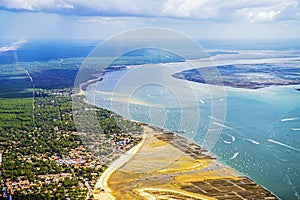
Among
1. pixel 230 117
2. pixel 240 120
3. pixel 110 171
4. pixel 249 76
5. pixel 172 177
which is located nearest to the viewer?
pixel 172 177

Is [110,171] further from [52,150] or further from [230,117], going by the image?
[230,117]

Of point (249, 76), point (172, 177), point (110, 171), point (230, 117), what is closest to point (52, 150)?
point (110, 171)

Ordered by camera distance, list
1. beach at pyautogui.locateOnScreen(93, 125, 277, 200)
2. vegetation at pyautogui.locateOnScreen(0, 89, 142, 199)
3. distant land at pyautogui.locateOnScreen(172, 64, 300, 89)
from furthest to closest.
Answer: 1. distant land at pyautogui.locateOnScreen(172, 64, 300, 89)
2. vegetation at pyautogui.locateOnScreen(0, 89, 142, 199)
3. beach at pyautogui.locateOnScreen(93, 125, 277, 200)

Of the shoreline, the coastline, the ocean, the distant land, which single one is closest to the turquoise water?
the ocean

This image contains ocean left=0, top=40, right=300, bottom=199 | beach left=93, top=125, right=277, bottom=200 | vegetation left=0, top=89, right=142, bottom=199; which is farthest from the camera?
ocean left=0, top=40, right=300, bottom=199

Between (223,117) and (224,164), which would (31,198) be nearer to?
(224,164)

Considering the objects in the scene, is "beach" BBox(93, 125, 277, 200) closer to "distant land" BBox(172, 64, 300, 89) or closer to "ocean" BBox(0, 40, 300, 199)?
"ocean" BBox(0, 40, 300, 199)
